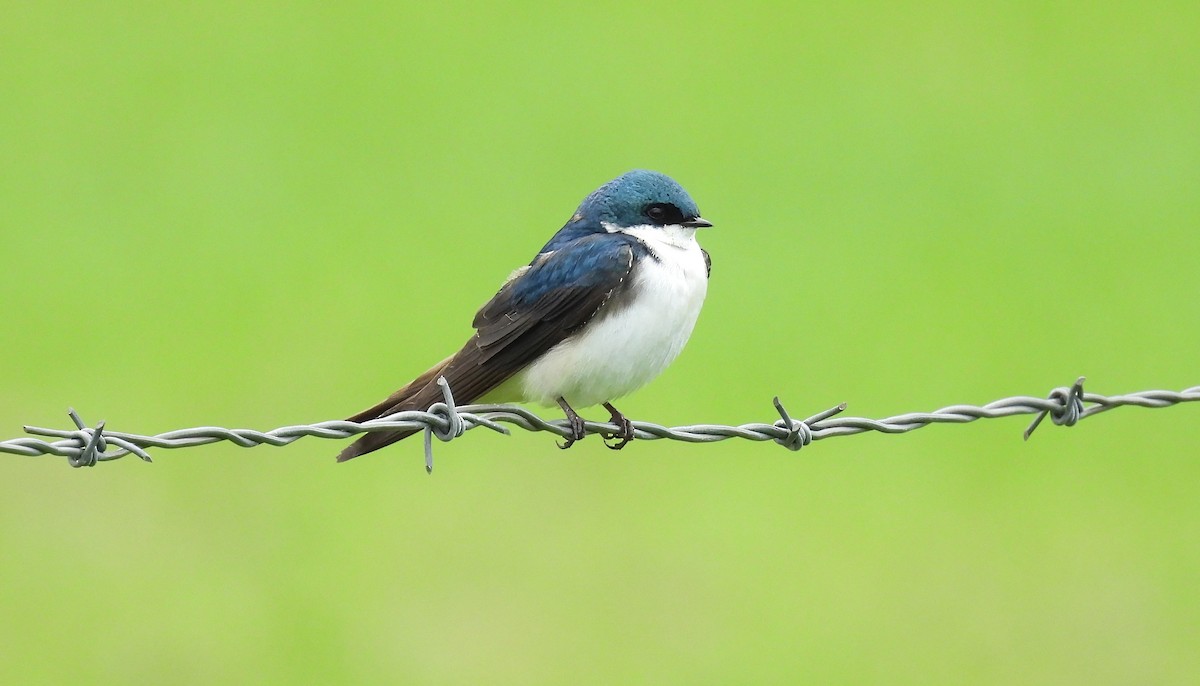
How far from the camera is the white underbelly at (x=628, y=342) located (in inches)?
160

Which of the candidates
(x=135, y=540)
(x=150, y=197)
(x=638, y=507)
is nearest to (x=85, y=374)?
(x=135, y=540)

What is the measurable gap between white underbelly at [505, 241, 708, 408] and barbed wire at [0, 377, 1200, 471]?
13 cm

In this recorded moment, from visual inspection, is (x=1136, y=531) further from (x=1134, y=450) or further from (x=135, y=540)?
(x=135, y=540)

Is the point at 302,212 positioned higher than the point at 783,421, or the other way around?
the point at 302,212

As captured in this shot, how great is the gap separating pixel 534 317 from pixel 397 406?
1.38 ft

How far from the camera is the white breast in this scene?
4.05m

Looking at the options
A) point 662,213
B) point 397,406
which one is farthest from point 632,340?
point 397,406

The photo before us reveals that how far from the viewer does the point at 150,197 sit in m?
10.1

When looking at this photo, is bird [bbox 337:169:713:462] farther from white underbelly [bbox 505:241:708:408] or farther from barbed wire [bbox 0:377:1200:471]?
barbed wire [bbox 0:377:1200:471]

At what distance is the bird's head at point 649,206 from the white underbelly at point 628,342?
0.11 m

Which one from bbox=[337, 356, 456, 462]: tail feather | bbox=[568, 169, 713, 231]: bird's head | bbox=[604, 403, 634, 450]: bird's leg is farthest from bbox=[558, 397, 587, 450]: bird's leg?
bbox=[568, 169, 713, 231]: bird's head

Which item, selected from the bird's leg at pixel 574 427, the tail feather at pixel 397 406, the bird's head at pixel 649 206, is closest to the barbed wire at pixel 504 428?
the bird's leg at pixel 574 427

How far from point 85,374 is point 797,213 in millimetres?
4669

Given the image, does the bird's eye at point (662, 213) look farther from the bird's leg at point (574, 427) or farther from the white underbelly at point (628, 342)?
the bird's leg at point (574, 427)
